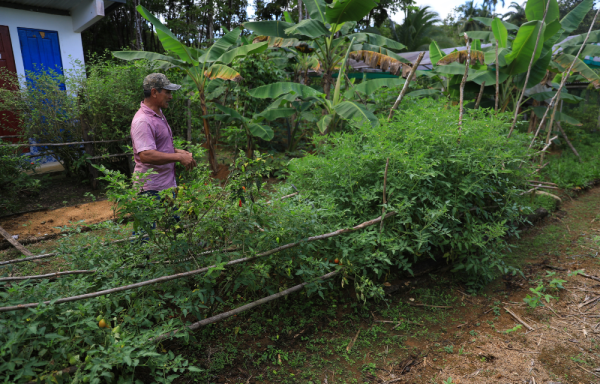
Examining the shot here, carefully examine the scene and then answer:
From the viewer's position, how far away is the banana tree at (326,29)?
644cm

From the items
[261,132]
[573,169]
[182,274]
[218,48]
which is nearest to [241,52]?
[218,48]

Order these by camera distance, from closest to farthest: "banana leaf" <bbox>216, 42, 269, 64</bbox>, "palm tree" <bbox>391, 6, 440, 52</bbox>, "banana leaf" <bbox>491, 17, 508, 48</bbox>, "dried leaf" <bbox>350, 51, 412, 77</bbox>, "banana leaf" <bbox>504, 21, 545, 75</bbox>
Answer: "banana leaf" <bbox>504, 21, 545, 75</bbox>, "banana leaf" <bbox>216, 42, 269, 64</bbox>, "banana leaf" <bbox>491, 17, 508, 48</bbox>, "dried leaf" <bbox>350, 51, 412, 77</bbox>, "palm tree" <bbox>391, 6, 440, 52</bbox>

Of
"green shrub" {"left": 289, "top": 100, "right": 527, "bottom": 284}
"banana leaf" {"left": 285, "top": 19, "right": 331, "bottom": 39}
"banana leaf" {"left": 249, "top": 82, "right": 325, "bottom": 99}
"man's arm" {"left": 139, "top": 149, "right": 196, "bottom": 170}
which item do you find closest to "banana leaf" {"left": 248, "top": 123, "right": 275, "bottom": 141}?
"banana leaf" {"left": 249, "top": 82, "right": 325, "bottom": 99}

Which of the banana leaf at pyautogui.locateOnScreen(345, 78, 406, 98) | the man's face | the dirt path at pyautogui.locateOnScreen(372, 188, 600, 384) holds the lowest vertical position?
the dirt path at pyautogui.locateOnScreen(372, 188, 600, 384)

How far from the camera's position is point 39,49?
7.95 meters

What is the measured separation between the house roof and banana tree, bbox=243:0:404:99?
389 centimetres

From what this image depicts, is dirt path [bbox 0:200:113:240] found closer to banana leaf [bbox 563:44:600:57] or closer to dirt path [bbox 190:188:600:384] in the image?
dirt path [bbox 190:188:600:384]

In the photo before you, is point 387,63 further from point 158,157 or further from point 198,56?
point 158,157

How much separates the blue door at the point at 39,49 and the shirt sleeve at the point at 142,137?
598 cm

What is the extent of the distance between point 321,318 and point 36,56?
8.53 metres

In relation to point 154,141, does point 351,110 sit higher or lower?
higher

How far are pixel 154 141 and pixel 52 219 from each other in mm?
3532

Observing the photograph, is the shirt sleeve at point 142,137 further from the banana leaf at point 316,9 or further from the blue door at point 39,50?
the blue door at point 39,50

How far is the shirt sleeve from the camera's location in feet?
10.5
